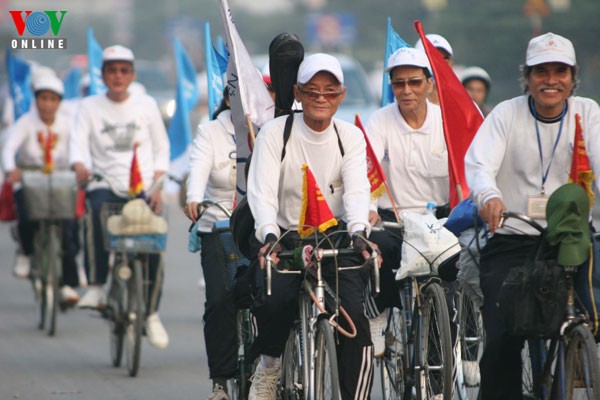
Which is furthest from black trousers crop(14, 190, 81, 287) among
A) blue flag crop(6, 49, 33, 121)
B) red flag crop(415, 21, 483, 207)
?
red flag crop(415, 21, 483, 207)

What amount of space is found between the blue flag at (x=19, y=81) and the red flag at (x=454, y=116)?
370 inches

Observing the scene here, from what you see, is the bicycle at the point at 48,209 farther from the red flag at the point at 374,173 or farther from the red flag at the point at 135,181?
the red flag at the point at 374,173

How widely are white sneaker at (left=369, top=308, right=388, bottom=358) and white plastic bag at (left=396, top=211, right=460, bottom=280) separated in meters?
0.70

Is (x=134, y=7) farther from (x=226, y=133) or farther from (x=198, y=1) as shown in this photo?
(x=226, y=133)

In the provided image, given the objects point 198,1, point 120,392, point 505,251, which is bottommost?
point 120,392

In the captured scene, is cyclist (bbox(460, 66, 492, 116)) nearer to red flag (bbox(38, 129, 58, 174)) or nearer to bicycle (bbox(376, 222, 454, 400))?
bicycle (bbox(376, 222, 454, 400))

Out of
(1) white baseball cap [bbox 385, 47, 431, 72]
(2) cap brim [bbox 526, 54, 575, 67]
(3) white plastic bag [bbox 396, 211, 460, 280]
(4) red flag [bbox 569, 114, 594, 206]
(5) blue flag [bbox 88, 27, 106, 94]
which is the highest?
(5) blue flag [bbox 88, 27, 106, 94]

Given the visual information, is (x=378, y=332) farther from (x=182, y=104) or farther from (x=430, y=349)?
(x=182, y=104)

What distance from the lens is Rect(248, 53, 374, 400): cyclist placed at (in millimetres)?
6891

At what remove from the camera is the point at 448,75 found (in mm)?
8430

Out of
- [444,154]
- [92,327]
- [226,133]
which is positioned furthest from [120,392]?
[92,327]

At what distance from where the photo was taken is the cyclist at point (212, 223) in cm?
805

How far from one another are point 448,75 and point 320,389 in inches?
96.9

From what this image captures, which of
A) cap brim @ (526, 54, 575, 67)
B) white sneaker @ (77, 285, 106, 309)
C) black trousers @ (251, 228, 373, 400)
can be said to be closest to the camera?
cap brim @ (526, 54, 575, 67)
